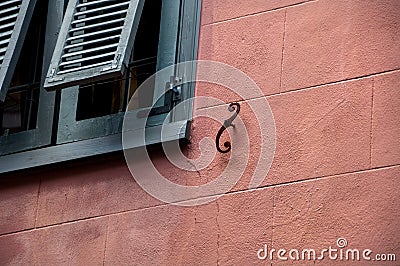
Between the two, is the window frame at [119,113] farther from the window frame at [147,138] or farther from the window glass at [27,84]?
the window glass at [27,84]

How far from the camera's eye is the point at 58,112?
5992 millimetres

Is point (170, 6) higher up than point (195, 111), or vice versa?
point (170, 6)

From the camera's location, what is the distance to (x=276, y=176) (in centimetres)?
530

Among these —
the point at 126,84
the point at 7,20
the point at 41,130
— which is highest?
the point at 7,20

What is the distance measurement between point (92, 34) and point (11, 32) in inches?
18.2

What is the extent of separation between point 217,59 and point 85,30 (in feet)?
2.22

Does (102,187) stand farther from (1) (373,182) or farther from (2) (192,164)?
(1) (373,182)

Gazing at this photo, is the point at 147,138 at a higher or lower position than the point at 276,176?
higher

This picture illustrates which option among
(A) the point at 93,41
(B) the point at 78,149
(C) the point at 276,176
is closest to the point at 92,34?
(A) the point at 93,41

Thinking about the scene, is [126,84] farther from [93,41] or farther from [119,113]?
[93,41]

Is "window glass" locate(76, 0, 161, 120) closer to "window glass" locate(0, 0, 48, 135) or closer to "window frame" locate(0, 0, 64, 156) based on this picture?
"window frame" locate(0, 0, 64, 156)

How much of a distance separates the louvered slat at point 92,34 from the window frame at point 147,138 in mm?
311

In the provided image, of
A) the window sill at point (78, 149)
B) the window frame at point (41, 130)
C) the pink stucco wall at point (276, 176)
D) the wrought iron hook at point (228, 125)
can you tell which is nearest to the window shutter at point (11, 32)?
the window frame at point (41, 130)

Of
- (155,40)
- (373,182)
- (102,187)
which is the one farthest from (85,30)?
(373,182)
